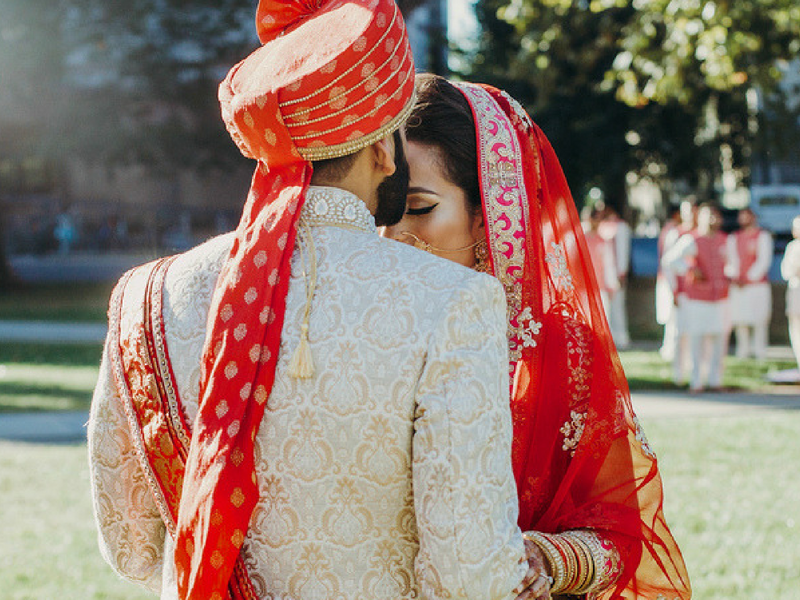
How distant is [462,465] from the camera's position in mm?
1560

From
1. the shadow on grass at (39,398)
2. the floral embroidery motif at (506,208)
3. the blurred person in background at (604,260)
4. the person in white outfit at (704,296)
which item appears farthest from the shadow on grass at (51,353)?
the floral embroidery motif at (506,208)

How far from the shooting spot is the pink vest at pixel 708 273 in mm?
10695

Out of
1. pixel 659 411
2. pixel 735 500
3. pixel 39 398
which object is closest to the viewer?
pixel 735 500

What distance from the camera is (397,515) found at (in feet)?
5.46

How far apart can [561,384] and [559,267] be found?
283mm

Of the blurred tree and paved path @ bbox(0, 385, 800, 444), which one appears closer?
paved path @ bbox(0, 385, 800, 444)

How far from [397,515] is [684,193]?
33994mm

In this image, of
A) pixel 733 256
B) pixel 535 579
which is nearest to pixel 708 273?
pixel 733 256

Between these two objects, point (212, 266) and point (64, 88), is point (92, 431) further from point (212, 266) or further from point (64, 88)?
point (64, 88)

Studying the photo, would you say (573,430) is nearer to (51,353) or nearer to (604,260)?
(604,260)

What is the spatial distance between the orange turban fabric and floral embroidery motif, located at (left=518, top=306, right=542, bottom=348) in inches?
28.3

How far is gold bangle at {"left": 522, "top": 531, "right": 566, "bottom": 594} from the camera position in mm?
1912

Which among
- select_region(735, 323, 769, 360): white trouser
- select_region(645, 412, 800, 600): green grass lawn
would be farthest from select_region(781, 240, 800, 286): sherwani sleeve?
select_region(735, 323, 769, 360): white trouser

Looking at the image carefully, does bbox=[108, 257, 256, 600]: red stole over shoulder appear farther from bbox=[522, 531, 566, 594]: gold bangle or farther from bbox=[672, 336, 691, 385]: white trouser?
bbox=[672, 336, 691, 385]: white trouser
